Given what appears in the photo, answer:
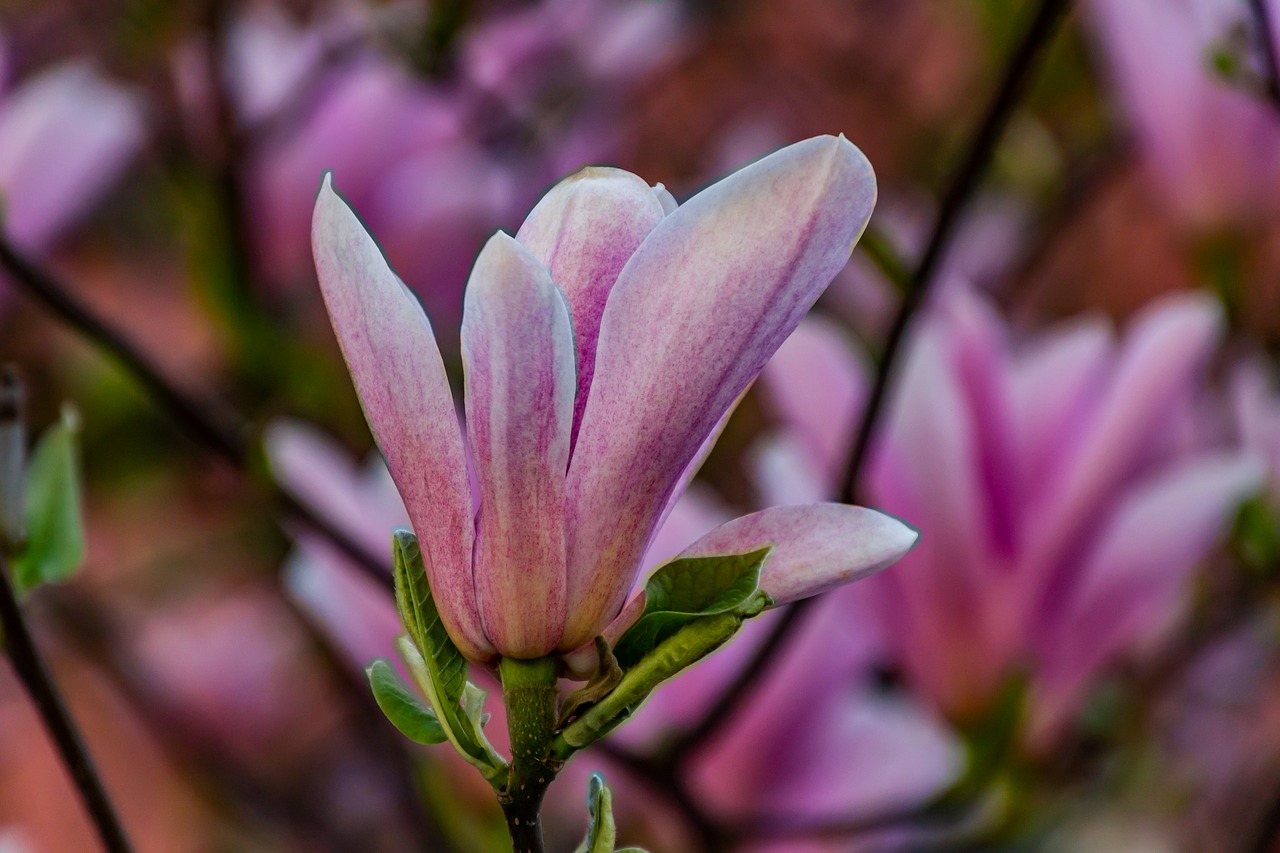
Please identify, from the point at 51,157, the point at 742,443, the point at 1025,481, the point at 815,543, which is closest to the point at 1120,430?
the point at 1025,481

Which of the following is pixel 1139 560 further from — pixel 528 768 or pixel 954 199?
pixel 528 768

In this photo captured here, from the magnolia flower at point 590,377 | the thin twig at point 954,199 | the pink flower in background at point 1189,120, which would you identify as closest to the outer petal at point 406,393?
the magnolia flower at point 590,377

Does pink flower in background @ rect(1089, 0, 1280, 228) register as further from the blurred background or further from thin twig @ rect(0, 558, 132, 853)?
thin twig @ rect(0, 558, 132, 853)

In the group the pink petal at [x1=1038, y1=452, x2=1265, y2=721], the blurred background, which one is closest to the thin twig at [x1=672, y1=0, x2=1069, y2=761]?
the blurred background

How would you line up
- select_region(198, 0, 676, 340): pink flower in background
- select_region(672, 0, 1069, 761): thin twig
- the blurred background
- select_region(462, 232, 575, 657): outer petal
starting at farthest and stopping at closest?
select_region(198, 0, 676, 340): pink flower in background
the blurred background
select_region(672, 0, 1069, 761): thin twig
select_region(462, 232, 575, 657): outer petal

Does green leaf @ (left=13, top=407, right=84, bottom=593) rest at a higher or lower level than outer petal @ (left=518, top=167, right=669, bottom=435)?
lower

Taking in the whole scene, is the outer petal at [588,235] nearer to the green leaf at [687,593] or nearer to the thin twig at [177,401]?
the green leaf at [687,593]

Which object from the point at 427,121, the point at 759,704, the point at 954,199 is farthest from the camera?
the point at 427,121

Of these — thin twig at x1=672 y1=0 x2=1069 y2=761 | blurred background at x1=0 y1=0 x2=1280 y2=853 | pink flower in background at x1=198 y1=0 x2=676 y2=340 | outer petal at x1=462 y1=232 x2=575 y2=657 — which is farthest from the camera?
pink flower in background at x1=198 y1=0 x2=676 y2=340
